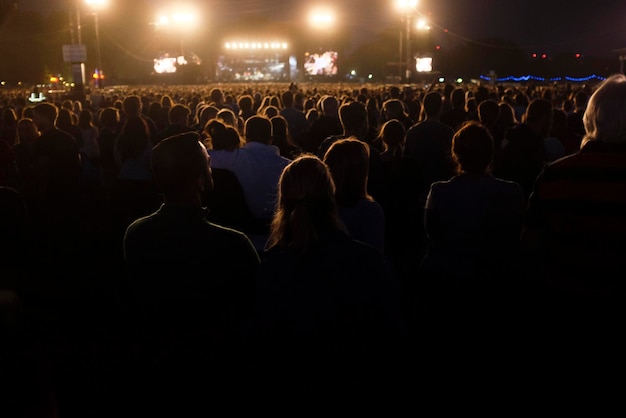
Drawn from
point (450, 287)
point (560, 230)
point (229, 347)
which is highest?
point (560, 230)

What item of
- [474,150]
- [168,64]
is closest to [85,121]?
[474,150]

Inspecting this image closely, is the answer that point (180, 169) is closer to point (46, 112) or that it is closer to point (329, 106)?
point (329, 106)

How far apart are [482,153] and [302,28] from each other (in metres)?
118

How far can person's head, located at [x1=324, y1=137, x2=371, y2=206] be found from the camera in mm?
4227

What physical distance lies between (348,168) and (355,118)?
305 cm

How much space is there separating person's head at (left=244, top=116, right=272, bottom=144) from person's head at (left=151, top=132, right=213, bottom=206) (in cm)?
293

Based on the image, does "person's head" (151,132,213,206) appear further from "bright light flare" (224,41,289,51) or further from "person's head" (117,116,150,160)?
"bright light flare" (224,41,289,51)

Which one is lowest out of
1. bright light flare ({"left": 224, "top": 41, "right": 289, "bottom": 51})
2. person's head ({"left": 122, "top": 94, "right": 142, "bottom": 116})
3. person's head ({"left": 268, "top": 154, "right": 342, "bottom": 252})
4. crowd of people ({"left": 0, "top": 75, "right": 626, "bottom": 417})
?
crowd of people ({"left": 0, "top": 75, "right": 626, "bottom": 417})

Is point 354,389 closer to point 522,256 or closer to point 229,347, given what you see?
point 229,347

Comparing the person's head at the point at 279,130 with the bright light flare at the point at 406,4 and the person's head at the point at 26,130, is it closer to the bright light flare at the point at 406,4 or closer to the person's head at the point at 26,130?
the person's head at the point at 26,130

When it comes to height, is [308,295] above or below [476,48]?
below

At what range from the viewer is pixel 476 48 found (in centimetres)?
10638

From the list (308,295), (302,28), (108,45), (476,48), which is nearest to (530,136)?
(308,295)

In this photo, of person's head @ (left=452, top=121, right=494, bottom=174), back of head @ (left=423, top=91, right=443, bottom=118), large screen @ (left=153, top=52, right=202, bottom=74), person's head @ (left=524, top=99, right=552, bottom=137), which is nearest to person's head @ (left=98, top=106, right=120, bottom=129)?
back of head @ (left=423, top=91, right=443, bottom=118)
